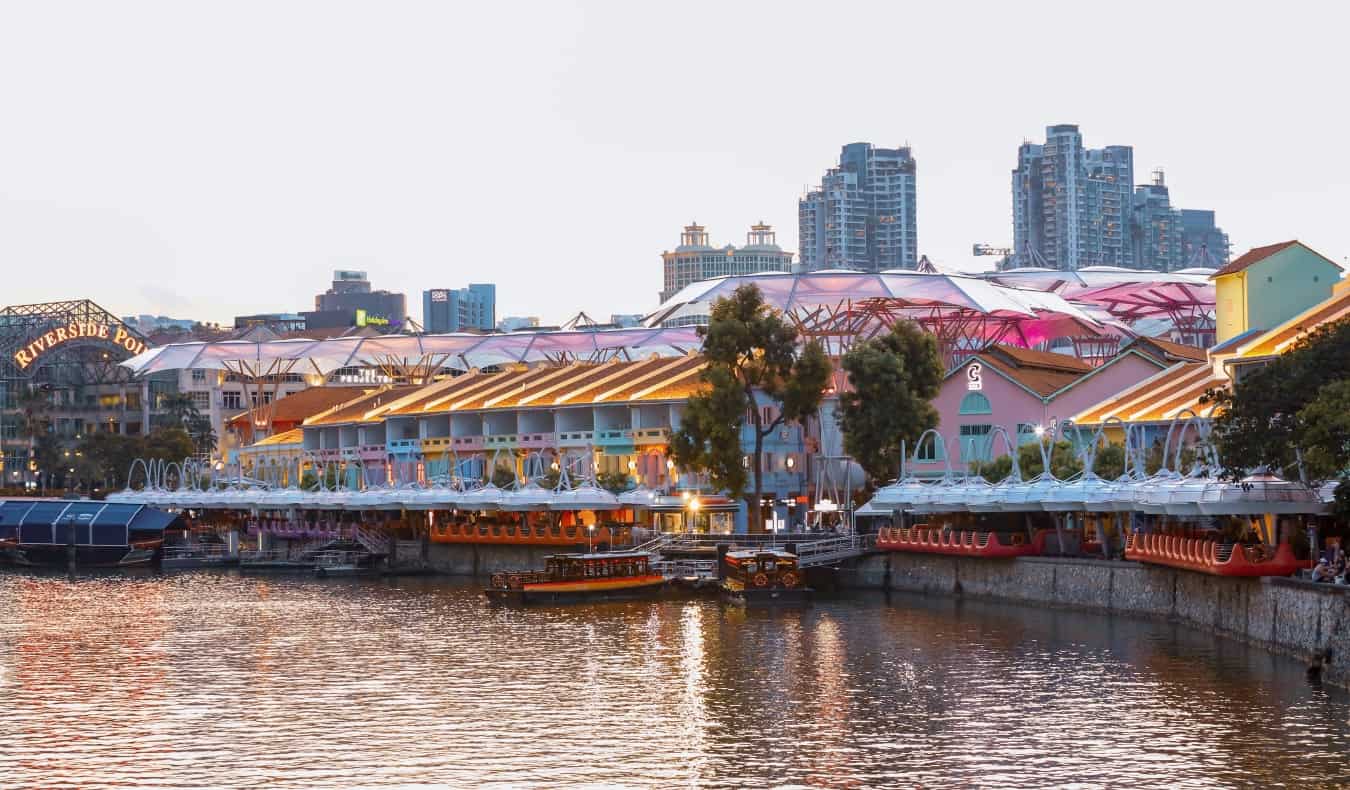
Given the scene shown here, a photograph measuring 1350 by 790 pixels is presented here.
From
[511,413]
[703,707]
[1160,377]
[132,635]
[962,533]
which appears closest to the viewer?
[703,707]

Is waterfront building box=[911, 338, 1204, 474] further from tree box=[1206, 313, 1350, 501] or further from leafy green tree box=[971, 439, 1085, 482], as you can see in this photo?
tree box=[1206, 313, 1350, 501]

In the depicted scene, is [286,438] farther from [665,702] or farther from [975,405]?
[665,702]

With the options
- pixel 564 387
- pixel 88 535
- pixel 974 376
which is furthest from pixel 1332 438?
pixel 88 535

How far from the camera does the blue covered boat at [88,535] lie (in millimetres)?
153375

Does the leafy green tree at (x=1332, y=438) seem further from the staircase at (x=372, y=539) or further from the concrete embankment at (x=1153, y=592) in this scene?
the staircase at (x=372, y=539)

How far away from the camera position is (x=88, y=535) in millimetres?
154375

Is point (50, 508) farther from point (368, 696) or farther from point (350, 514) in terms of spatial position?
point (368, 696)

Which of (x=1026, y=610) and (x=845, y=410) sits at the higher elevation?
(x=845, y=410)

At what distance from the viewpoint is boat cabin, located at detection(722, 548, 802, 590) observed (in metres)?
99.1

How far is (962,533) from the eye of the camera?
99.0 metres

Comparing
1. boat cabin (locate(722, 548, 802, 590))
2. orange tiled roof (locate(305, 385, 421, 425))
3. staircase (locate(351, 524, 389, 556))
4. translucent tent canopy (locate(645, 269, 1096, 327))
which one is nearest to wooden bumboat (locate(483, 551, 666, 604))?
boat cabin (locate(722, 548, 802, 590))

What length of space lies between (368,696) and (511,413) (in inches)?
3416

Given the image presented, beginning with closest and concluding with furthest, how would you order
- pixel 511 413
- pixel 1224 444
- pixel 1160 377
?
1. pixel 1224 444
2. pixel 1160 377
3. pixel 511 413

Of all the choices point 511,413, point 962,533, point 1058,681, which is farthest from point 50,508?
point 1058,681
